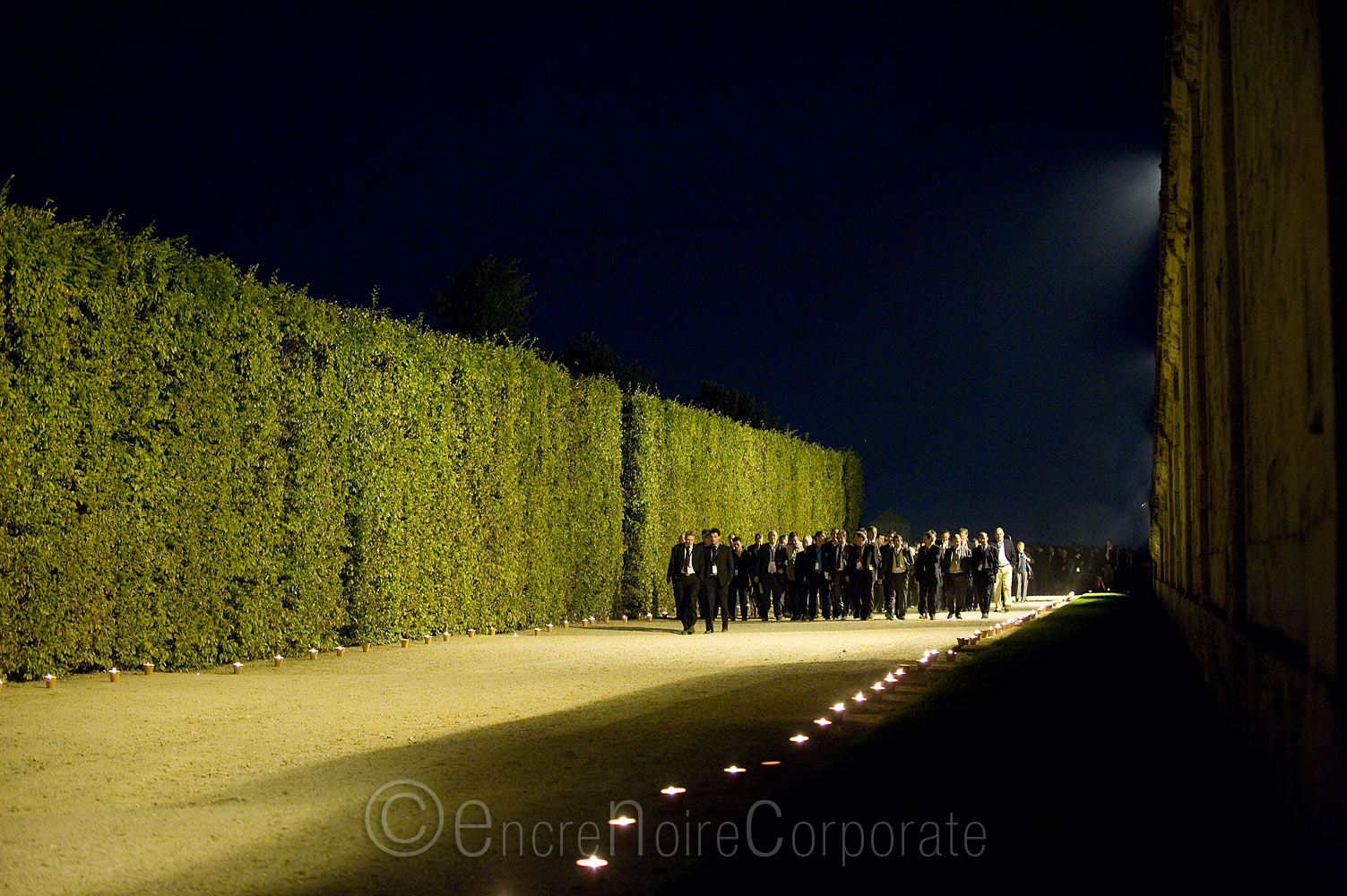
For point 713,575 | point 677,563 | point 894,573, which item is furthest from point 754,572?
point 677,563

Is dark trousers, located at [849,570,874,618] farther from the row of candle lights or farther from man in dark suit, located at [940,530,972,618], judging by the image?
the row of candle lights

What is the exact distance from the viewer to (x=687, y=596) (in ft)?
63.9

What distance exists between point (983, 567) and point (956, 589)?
746mm

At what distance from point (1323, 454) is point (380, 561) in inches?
537

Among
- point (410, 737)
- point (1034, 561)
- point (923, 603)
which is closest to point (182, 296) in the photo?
point (410, 737)

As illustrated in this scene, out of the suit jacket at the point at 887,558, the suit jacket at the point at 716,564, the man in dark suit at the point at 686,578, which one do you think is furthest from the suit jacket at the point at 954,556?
the man in dark suit at the point at 686,578

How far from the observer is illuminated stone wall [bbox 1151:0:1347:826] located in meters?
3.15

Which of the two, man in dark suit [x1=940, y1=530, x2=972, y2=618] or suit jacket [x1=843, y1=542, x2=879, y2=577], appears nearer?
suit jacket [x1=843, y1=542, x2=879, y2=577]

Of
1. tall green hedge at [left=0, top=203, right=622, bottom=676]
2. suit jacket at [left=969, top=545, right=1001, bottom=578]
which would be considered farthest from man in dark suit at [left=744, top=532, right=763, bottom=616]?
tall green hedge at [left=0, top=203, right=622, bottom=676]

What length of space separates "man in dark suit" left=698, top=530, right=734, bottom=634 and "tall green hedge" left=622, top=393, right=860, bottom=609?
348 centimetres

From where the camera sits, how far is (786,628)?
68.5 feet

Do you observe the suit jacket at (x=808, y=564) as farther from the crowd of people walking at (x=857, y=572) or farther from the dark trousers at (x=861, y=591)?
the dark trousers at (x=861, y=591)

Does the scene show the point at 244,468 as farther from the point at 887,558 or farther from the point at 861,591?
the point at 887,558

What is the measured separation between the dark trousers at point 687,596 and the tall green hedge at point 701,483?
13.3 feet
